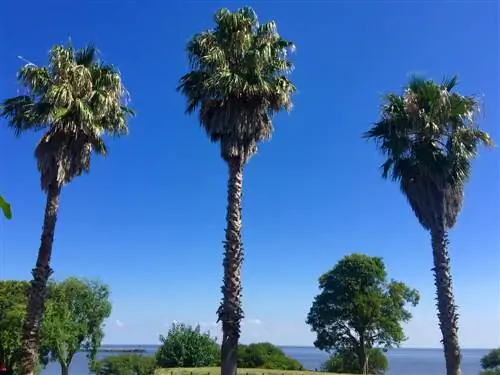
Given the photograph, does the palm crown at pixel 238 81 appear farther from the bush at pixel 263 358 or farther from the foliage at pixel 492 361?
the foliage at pixel 492 361

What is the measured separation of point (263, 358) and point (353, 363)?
26.2ft

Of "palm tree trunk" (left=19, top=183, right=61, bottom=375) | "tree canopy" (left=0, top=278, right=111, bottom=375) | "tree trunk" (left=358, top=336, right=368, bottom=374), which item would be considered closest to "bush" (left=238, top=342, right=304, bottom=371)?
"tree trunk" (left=358, top=336, right=368, bottom=374)

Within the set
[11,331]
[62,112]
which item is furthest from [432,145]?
[11,331]

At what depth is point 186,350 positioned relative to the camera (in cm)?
3406

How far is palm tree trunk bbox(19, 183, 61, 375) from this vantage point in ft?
54.0

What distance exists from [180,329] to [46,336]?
→ 12.1 metres

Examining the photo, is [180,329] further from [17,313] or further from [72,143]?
[72,143]

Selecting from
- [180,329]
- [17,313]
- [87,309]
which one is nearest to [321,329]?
[180,329]

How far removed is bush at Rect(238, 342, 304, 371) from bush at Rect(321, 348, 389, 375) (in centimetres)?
300

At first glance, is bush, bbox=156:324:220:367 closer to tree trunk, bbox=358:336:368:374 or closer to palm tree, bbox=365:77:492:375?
tree trunk, bbox=358:336:368:374

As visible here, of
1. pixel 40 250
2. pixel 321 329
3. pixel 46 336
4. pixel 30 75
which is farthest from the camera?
pixel 321 329

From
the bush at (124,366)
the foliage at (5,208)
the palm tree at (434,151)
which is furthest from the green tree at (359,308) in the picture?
the foliage at (5,208)

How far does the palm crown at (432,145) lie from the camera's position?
59.6ft

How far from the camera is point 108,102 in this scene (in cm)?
1959
